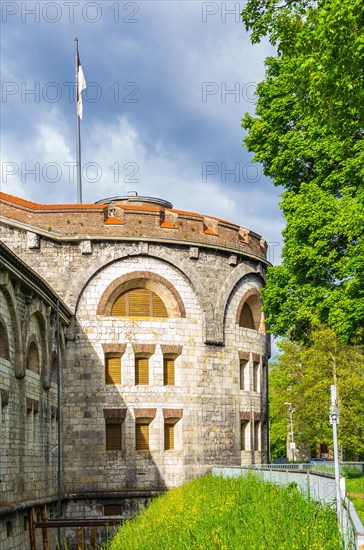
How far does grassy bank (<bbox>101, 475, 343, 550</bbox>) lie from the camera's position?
1140 cm

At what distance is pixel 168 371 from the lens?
102 ft

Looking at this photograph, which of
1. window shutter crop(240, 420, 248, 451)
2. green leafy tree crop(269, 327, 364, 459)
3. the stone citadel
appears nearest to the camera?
the stone citadel

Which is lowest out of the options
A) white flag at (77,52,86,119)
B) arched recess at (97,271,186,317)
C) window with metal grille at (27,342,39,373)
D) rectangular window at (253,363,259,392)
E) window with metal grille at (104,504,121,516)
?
window with metal grille at (104,504,121,516)

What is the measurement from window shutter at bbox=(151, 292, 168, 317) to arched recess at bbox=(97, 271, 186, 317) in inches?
3.5

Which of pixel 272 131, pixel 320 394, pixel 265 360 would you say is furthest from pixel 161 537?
pixel 320 394

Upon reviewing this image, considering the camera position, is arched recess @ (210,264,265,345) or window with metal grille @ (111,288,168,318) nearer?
window with metal grille @ (111,288,168,318)

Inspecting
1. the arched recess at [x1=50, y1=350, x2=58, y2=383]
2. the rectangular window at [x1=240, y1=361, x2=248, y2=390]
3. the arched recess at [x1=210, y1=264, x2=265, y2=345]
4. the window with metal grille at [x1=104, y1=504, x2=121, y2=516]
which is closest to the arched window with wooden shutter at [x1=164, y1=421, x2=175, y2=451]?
the window with metal grille at [x1=104, y1=504, x2=121, y2=516]

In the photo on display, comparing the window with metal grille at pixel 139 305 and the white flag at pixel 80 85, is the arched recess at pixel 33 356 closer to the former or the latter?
the window with metal grille at pixel 139 305

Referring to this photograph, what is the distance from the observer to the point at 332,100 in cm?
1566

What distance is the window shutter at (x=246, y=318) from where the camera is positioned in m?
34.0

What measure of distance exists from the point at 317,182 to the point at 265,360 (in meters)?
12.3

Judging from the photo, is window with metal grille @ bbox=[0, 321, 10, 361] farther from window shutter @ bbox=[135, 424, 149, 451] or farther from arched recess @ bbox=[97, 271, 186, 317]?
window shutter @ bbox=[135, 424, 149, 451]

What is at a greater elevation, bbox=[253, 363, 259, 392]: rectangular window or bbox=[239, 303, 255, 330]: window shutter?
bbox=[239, 303, 255, 330]: window shutter

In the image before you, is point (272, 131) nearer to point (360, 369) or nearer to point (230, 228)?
point (230, 228)
